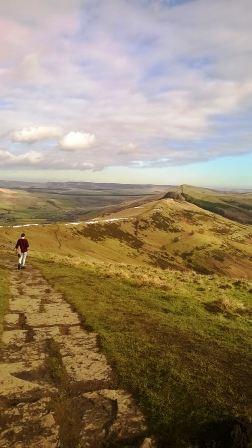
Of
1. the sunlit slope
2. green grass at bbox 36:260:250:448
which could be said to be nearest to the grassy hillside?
green grass at bbox 36:260:250:448

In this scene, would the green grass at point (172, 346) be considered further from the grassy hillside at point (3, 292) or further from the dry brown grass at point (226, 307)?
the grassy hillside at point (3, 292)

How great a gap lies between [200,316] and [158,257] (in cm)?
7357

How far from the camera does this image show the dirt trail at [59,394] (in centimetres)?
742

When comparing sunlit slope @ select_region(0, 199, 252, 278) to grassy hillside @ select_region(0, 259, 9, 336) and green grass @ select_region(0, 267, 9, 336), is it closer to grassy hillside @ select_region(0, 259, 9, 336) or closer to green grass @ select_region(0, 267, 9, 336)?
grassy hillside @ select_region(0, 259, 9, 336)

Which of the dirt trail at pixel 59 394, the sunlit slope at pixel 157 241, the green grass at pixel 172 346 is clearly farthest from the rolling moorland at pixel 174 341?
the sunlit slope at pixel 157 241

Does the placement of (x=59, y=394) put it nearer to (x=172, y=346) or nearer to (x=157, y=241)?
(x=172, y=346)

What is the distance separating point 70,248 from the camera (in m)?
70.4

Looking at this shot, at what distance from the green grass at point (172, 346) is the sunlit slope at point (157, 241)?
137 ft

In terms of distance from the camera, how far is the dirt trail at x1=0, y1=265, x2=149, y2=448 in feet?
24.3

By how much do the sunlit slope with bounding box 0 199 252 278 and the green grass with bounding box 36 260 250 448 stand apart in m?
41.8

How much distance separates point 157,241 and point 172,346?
9143 cm

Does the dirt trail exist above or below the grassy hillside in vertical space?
above

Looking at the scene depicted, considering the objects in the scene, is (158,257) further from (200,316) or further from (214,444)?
(214,444)

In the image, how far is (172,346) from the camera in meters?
11.8
